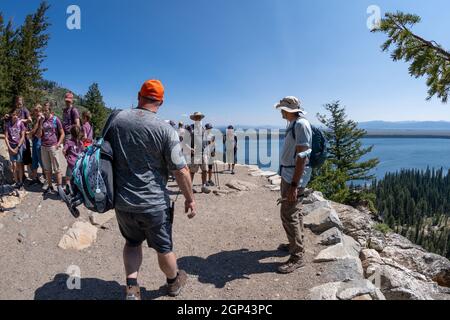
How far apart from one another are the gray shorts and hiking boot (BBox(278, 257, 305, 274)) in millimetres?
1794

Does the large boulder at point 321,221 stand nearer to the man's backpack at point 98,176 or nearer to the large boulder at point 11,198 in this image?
the man's backpack at point 98,176

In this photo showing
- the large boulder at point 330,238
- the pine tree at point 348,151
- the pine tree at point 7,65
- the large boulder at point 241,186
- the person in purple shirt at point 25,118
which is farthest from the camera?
the pine tree at point 348,151

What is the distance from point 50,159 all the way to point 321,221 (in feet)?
20.5

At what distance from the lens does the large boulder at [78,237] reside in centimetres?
479

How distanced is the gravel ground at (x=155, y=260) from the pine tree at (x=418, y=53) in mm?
3086

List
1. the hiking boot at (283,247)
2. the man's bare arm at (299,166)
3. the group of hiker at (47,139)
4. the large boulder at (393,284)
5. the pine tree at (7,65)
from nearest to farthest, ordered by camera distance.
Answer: the man's bare arm at (299,166)
the large boulder at (393,284)
the hiking boot at (283,247)
the group of hiker at (47,139)
the pine tree at (7,65)

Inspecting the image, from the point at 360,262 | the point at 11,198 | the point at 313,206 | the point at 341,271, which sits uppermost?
the point at 11,198

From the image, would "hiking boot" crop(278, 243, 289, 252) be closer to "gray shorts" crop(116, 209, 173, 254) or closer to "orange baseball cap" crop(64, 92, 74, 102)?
"gray shorts" crop(116, 209, 173, 254)

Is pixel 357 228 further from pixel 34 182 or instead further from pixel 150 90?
pixel 34 182

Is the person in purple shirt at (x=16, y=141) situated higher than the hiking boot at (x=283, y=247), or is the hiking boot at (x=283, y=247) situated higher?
the person in purple shirt at (x=16, y=141)

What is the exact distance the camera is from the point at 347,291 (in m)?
3.28

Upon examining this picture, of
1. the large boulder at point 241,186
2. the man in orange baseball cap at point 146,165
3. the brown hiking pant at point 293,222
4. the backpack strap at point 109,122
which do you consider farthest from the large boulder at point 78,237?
the large boulder at point 241,186

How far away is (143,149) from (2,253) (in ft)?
12.1

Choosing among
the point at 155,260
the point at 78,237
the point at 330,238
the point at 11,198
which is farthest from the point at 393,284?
the point at 11,198
